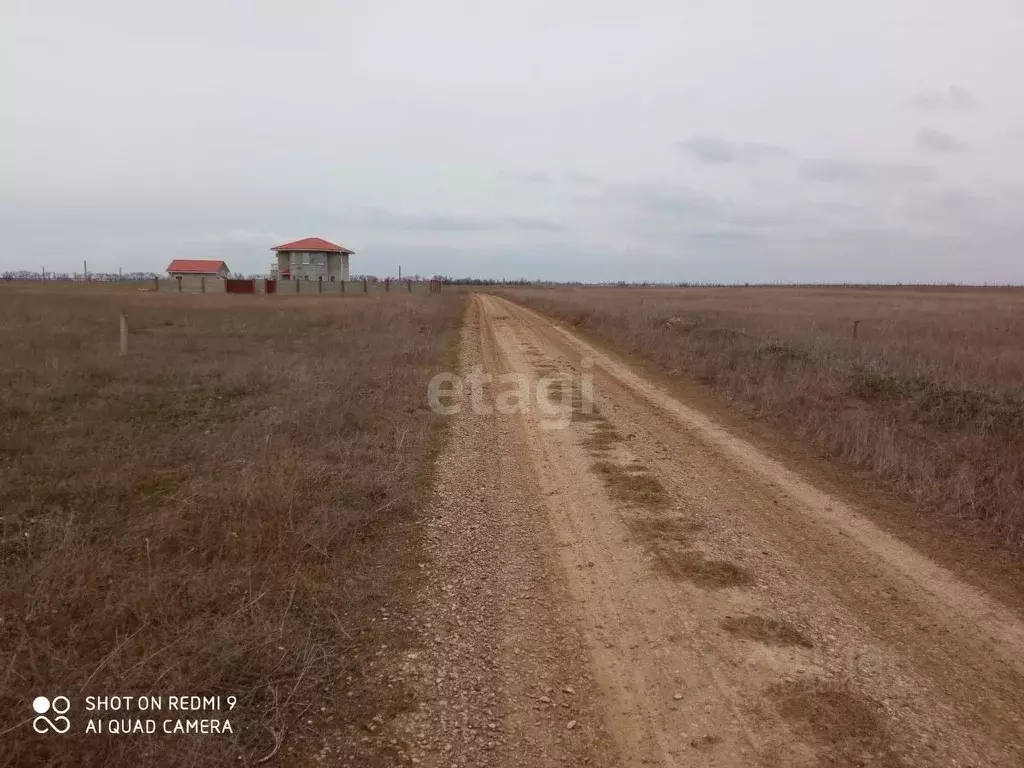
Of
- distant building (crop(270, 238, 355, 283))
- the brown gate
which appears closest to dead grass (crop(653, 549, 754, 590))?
the brown gate

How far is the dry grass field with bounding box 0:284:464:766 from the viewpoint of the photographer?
2.99m

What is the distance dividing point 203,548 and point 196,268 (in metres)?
90.9

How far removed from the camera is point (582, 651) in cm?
357

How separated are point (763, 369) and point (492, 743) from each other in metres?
11.2

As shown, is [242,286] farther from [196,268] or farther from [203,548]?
[203,548]

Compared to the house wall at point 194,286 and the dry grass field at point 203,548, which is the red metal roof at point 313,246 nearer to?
the house wall at point 194,286

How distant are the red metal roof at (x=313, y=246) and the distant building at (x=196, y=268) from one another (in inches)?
523

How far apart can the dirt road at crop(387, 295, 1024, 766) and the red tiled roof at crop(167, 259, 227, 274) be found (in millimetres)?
88933

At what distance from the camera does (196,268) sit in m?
84.2

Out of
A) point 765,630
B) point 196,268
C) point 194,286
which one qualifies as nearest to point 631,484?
point 765,630

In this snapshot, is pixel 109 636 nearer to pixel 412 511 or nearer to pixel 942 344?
pixel 412 511

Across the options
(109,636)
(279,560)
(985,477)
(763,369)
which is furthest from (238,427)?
(763,369)

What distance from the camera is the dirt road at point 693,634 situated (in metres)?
2.88

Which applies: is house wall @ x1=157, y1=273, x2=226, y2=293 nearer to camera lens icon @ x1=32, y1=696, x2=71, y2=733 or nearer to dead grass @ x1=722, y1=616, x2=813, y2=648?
camera lens icon @ x1=32, y1=696, x2=71, y2=733
